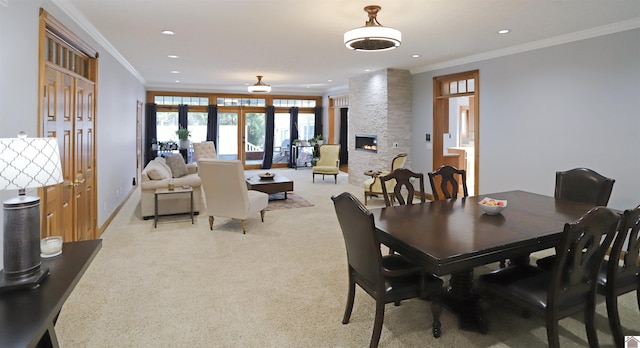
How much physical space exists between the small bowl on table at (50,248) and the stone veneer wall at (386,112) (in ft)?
19.8

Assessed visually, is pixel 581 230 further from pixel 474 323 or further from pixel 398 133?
pixel 398 133

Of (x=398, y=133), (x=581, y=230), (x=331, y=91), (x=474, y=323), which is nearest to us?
(x=581, y=230)

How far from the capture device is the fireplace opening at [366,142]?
7.70 meters

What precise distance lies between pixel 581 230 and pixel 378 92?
5882mm

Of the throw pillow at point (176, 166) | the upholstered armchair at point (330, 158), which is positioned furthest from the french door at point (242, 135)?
the throw pillow at point (176, 166)

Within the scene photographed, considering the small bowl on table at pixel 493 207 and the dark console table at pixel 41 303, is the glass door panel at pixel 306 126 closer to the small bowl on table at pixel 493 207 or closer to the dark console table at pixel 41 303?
the small bowl on table at pixel 493 207

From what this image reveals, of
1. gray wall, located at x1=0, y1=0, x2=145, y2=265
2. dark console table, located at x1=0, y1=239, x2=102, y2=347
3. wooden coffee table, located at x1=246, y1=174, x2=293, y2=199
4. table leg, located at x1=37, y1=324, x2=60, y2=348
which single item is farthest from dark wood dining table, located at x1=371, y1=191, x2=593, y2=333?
wooden coffee table, located at x1=246, y1=174, x2=293, y2=199

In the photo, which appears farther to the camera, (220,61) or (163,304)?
(220,61)

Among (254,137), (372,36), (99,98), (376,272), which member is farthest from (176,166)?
(376,272)

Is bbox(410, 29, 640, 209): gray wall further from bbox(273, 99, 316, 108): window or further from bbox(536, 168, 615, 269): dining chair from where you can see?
bbox(273, 99, 316, 108): window

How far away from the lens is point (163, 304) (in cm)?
285

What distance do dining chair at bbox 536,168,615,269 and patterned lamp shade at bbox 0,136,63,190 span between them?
3.96 meters

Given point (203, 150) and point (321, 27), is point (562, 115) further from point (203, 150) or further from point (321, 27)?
point (203, 150)

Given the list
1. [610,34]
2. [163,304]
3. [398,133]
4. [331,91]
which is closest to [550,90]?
[610,34]
